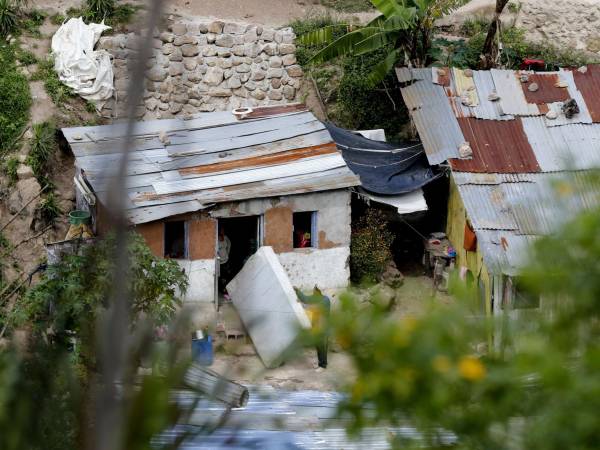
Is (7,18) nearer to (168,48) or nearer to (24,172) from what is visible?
(168,48)

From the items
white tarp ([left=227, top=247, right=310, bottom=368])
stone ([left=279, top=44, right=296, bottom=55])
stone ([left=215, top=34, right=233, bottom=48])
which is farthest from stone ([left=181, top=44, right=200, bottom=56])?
white tarp ([left=227, top=247, right=310, bottom=368])

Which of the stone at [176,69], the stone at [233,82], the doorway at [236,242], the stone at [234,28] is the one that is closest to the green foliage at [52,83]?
the stone at [176,69]

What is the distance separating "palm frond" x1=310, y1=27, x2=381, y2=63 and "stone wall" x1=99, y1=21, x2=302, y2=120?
1861mm

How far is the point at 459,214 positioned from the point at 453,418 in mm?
12515

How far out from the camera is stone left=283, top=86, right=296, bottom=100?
1984 centimetres

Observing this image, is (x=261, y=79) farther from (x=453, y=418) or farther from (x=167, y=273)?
(x=453, y=418)

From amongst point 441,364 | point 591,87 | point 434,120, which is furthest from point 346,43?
point 441,364

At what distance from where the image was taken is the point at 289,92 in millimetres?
19859

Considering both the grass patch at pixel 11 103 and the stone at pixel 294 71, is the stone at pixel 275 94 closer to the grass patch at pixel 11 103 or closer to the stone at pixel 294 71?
the stone at pixel 294 71

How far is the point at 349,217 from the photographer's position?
54.1 feet

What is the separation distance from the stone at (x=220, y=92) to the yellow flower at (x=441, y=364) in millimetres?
15632

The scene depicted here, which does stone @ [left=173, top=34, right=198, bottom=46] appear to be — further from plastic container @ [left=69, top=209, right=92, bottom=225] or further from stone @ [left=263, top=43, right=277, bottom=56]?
plastic container @ [left=69, top=209, right=92, bottom=225]

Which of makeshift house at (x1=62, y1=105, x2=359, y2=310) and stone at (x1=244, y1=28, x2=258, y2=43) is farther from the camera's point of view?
stone at (x1=244, y1=28, x2=258, y2=43)

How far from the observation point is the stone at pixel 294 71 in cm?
1983
